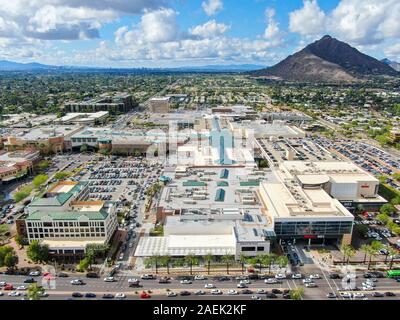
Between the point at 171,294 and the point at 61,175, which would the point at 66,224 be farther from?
the point at 61,175

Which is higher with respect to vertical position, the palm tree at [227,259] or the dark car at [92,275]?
the palm tree at [227,259]

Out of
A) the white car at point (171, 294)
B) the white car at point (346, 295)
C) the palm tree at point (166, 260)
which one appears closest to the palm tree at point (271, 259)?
the white car at point (346, 295)

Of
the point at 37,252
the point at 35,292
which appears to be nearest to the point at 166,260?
the point at 35,292

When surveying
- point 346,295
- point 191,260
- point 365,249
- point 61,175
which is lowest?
point 346,295

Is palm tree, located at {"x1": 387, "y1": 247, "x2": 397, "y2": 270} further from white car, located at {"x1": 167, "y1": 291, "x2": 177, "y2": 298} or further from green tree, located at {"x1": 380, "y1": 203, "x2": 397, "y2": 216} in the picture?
white car, located at {"x1": 167, "y1": 291, "x2": 177, "y2": 298}

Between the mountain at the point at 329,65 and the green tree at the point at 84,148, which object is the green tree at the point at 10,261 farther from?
the mountain at the point at 329,65
